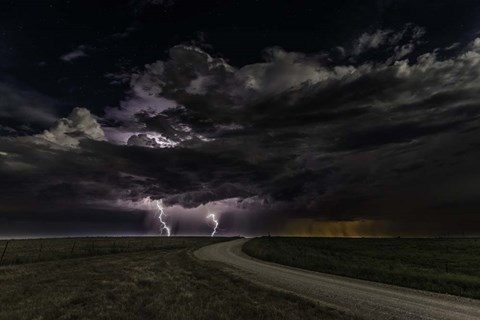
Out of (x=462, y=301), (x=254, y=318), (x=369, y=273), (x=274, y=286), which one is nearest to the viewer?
(x=254, y=318)

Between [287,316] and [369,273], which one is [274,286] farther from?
[369,273]

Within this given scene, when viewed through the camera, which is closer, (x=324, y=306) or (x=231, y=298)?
(x=324, y=306)

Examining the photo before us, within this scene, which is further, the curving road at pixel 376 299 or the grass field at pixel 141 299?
the curving road at pixel 376 299

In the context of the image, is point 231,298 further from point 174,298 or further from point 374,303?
point 374,303

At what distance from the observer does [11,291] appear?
17266 millimetres

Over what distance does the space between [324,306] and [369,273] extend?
1354cm

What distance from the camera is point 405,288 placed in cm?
2033

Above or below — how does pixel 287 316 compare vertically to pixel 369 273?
below

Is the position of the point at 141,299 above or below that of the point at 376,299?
below

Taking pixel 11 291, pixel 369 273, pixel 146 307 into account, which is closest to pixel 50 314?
pixel 146 307

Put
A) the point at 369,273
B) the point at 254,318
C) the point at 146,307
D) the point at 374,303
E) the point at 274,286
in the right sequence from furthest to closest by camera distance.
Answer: the point at 369,273 < the point at 274,286 < the point at 374,303 < the point at 146,307 < the point at 254,318

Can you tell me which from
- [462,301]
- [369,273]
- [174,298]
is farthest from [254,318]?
[369,273]

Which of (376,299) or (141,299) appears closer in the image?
(141,299)

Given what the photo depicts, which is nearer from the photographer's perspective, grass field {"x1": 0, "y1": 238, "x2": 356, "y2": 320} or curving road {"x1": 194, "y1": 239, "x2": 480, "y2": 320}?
grass field {"x1": 0, "y1": 238, "x2": 356, "y2": 320}
